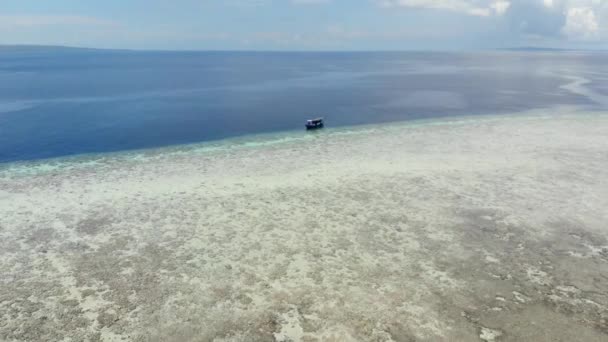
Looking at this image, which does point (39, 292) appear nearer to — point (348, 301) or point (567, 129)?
point (348, 301)

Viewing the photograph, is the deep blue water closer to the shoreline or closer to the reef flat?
the shoreline

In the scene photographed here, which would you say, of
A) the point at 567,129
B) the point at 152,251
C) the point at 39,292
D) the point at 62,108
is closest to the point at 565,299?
the point at 152,251

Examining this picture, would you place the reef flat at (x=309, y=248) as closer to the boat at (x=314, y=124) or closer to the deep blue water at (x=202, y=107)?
the deep blue water at (x=202, y=107)

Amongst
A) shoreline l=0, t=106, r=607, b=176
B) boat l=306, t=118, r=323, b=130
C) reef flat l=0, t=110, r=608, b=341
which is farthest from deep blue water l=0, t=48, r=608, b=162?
reef flat l=0, t=110, r=608, b=341

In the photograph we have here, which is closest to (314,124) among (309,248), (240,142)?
(240,142)

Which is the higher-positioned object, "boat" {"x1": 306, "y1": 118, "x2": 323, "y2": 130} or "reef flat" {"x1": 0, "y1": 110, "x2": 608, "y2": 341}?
"boat" {"x1": 306, "y1": 118, "x2": 323, "y2": 130}

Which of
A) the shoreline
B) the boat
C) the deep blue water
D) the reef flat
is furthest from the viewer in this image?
the boat

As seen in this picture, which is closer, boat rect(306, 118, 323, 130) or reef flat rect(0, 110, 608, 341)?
reef flat rect(0, 110, 608, 341)

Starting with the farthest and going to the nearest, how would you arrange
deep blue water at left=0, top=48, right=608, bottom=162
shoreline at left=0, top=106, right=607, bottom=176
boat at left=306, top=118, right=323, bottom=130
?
boat at left=306, top=118, right=323, bottom=130, deep blue water at left=0, top=48, right=608, bottom=162, shoreline at left=0, top=106, right=607, bottom=176
